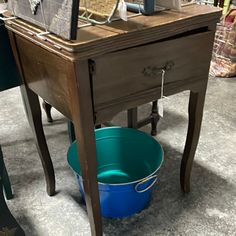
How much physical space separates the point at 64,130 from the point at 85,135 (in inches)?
41.3

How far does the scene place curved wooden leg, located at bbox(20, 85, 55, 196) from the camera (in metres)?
1.23

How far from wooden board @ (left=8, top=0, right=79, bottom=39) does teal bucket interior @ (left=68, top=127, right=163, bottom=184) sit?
61cm

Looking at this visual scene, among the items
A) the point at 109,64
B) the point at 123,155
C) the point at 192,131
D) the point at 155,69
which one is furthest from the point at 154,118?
the point at 109,64

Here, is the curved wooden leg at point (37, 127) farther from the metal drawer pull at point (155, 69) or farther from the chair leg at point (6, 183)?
the metal drawer pull at point (155, 69)

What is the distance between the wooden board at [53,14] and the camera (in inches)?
30.1

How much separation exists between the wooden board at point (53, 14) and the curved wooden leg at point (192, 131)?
1.78 ft

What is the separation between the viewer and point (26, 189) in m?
1.51

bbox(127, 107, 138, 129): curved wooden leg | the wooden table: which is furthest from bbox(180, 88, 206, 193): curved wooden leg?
bbox(127, 107, 138, 129): curved wooden leg

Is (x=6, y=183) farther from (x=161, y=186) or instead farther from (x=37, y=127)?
(x=161, y=186)

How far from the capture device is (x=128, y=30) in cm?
85

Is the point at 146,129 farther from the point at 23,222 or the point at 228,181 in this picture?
the point at 23,222

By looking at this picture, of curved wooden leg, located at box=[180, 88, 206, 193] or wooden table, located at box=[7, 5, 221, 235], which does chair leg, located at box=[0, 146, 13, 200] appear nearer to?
wooden table, located at box=[7, 5, 221, 235]

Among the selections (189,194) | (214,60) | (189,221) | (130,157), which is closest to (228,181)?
(189,194)

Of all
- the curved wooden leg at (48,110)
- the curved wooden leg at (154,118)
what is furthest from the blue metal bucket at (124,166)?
the curved wooden leg at (48,110)
